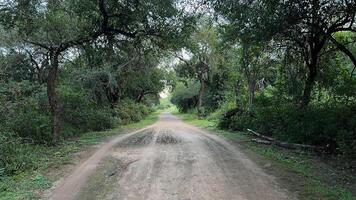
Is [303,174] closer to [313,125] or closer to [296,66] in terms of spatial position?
[313,125]

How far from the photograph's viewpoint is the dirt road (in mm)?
7195

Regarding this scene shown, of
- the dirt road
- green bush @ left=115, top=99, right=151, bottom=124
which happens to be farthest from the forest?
green bush @ left=115, top=99, right=151, bottom=124

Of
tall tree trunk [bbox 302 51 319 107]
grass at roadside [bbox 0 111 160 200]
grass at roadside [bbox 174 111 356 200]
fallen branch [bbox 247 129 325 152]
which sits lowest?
grass at roadside [bbox 0 111 160 200]

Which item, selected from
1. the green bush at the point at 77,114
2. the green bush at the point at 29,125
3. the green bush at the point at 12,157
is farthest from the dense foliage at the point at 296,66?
the green bush at the point at 12,157

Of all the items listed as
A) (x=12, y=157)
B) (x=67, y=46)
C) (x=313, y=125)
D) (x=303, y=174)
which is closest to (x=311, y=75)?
(x=313, y=125)

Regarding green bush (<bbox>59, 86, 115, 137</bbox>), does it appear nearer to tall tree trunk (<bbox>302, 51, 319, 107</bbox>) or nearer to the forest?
the forest

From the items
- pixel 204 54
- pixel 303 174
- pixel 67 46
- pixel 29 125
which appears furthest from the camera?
pixel 204 54

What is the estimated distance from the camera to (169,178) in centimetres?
842

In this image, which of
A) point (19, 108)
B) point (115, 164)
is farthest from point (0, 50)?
point (115, 164)

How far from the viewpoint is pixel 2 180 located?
852 cm

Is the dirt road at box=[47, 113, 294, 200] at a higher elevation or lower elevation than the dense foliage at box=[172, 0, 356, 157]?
lower

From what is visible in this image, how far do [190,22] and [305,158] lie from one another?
7.09 meters

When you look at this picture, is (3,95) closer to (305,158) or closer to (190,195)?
(190,195)

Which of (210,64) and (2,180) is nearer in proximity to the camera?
(2,180)
